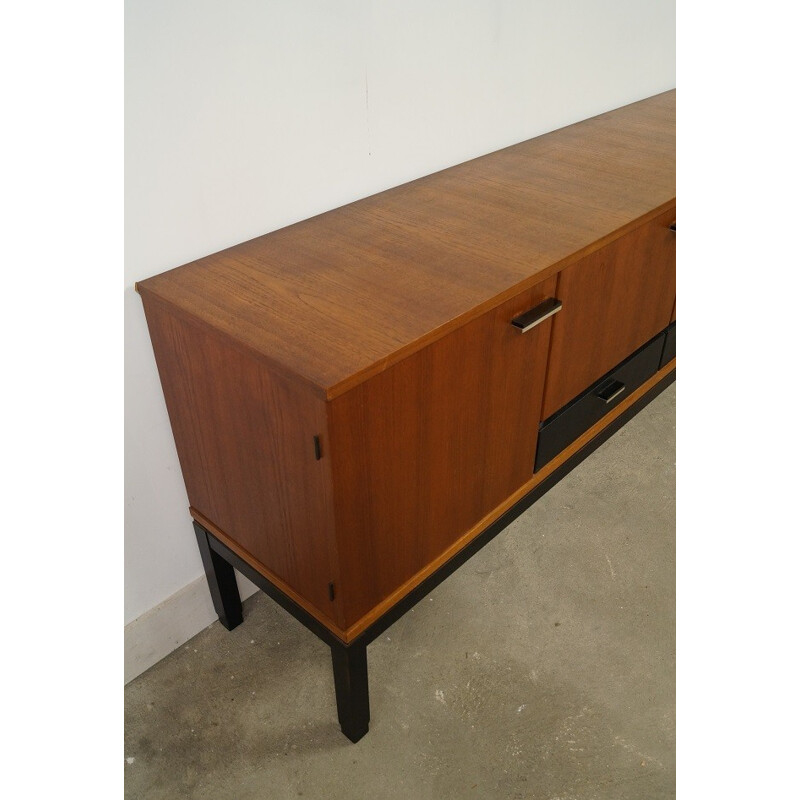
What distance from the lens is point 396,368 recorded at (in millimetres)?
1167

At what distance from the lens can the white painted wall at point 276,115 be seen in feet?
4.19

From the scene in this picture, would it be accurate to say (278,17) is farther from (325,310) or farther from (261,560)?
(261,560)

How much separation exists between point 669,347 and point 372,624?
3.68 ft

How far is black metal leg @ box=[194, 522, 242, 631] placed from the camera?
170 cm

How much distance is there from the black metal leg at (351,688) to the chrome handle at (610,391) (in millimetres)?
795

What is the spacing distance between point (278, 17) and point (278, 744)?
1.44 metres

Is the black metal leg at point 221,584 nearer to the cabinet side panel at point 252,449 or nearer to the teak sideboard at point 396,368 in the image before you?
the teak sideboard at point 396,368

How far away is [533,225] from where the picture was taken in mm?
1517

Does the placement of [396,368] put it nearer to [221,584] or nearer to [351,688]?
[351,688]

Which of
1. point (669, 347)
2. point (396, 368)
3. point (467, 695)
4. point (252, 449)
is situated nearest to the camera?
point (396, 368)

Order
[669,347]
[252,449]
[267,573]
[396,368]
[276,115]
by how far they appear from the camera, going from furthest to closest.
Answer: [669,347] → [267,573] → [276,115] → [252,449] → [396,368]

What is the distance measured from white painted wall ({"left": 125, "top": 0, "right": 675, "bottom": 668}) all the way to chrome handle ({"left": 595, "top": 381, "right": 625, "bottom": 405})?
0.65 meters

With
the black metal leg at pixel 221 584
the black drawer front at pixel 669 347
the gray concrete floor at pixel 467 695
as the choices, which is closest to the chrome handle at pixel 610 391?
the black drawer front at pixel 669 347

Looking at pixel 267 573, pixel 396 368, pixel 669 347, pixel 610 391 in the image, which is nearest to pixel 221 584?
pixel 267 573
